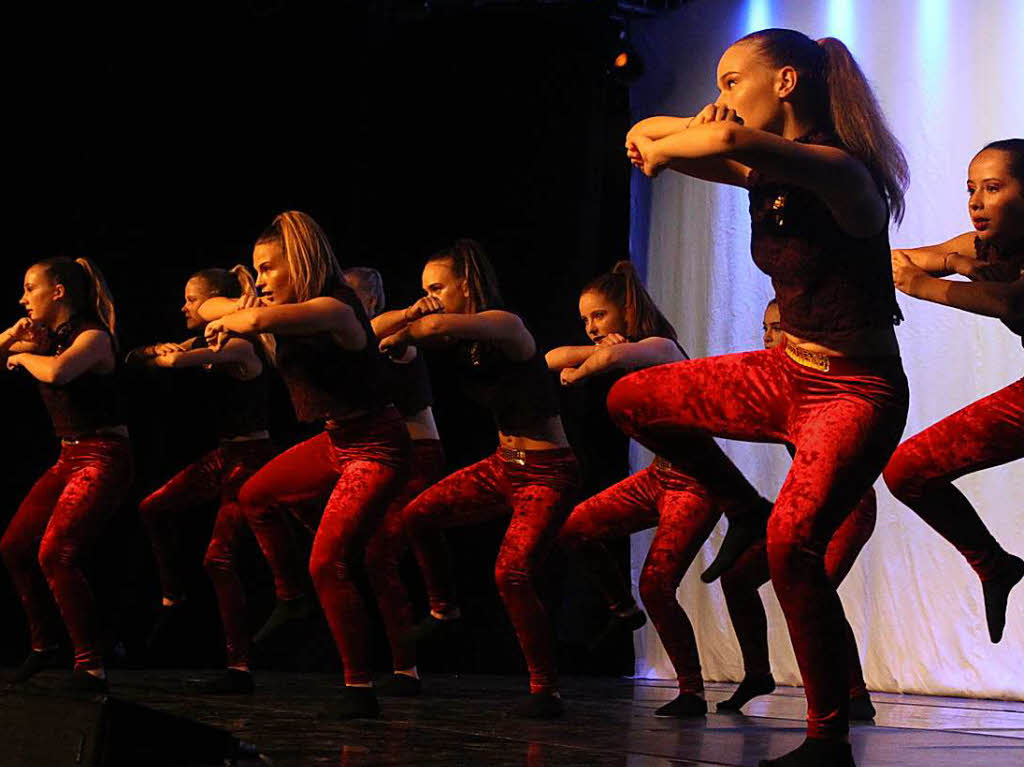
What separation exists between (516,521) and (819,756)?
76.1 inches

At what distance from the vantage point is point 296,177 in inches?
267

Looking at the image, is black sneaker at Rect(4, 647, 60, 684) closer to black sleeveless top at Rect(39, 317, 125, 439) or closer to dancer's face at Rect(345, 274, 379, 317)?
black sleeveless top at Rect(39, 317, 125, 439)

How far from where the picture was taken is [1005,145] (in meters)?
3.43

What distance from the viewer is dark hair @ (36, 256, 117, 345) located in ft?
17.0

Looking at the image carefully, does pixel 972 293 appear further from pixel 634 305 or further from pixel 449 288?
pixel 449 288

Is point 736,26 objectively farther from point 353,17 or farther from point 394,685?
point 394,685

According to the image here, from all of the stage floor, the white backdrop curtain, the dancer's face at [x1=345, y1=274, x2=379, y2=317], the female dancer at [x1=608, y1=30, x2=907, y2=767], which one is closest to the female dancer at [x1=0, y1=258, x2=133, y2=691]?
the stage floor

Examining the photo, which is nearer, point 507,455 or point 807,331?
point 807,331

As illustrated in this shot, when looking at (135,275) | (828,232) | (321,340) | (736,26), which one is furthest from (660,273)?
(828,232)

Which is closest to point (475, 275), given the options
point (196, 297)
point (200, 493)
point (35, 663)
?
point (196, 297)

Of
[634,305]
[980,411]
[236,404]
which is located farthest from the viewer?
[236,404]

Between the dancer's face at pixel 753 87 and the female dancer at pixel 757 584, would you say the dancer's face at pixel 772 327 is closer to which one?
the female dancer at pixel 757 584

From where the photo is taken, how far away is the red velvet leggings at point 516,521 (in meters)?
4.14

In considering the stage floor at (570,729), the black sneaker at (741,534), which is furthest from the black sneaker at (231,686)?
the black sneaker at (741,534)
